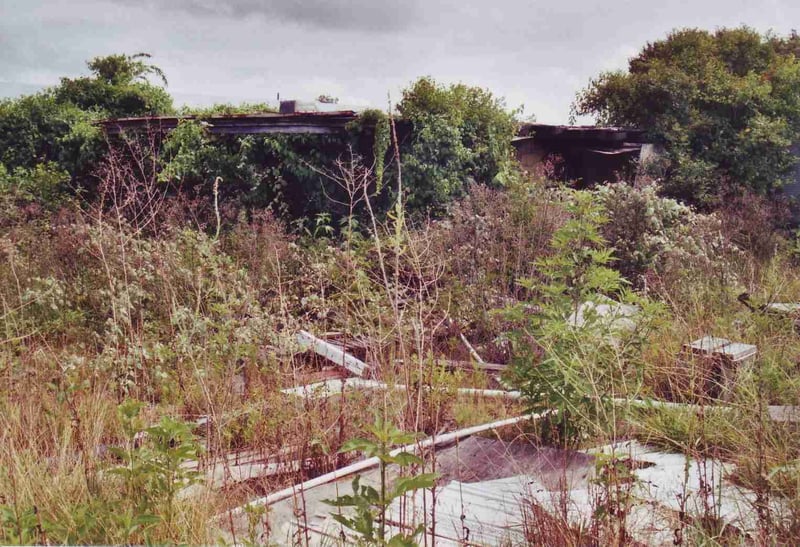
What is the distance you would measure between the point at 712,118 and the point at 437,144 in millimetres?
6364

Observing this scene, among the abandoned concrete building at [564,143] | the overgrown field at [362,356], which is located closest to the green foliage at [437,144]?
the overgrown field at [362,356]

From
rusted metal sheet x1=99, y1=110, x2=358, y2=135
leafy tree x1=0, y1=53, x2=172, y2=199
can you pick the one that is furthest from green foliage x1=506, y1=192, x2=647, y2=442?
leafy tree x1=0, y1=53, x2=172, y2=199

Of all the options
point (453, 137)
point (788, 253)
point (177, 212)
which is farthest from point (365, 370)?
point (788, 253)

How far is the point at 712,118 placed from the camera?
42.1 ft

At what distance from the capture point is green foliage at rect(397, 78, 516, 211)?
949 cm

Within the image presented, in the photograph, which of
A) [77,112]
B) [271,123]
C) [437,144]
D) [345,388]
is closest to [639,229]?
[437,144]

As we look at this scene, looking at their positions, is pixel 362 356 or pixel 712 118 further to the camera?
pixel 712 118

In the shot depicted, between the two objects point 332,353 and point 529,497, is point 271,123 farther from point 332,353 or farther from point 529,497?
point 529,497

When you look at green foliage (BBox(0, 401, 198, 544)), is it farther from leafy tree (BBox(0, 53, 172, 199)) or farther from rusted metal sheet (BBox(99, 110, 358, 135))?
leafy tree (BBox(0, 53, 172, 199))

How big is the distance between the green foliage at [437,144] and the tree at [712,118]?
413cm

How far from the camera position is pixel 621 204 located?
817cm

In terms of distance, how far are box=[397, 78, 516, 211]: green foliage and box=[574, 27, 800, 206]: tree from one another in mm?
4132

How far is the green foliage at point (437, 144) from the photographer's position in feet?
31.1

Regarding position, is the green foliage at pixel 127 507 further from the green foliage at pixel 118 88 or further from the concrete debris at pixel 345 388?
the green foliage at pixel 118 88
